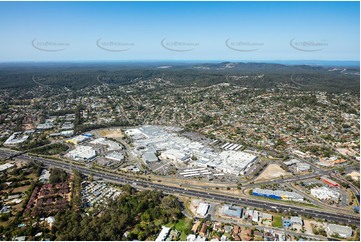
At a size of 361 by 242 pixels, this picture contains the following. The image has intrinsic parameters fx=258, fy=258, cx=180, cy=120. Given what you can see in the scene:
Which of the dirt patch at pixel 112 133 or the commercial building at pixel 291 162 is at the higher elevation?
the dirt patch at pixel 112 133

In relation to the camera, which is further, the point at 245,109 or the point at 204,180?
the point at 245,109

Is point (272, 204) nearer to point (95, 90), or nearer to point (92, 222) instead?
point (92, 222)

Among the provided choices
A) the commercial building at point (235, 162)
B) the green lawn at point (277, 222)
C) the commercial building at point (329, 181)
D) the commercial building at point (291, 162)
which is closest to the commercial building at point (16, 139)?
the commercial building at point (235, 162)

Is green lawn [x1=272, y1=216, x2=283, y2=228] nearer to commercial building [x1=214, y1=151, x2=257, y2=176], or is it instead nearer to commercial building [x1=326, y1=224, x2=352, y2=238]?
commercial building [x1=326, y1=224, x2=352, y2=238]

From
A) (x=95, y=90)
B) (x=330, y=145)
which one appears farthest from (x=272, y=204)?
(x=95, y=90)

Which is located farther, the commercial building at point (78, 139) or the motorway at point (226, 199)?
the commercial building at point (78, 139)

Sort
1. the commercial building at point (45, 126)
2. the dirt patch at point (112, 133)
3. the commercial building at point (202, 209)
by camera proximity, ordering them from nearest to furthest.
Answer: the commercial building at point (202, 209), the dirt patch at point (112, 133), the commercial building at point (45, 126)

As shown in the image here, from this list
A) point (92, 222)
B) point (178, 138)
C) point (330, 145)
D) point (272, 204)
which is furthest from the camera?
point (178, 138)

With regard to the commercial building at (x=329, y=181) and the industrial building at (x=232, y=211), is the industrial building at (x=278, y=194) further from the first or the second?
the commercial building at (x=329, y=181)
